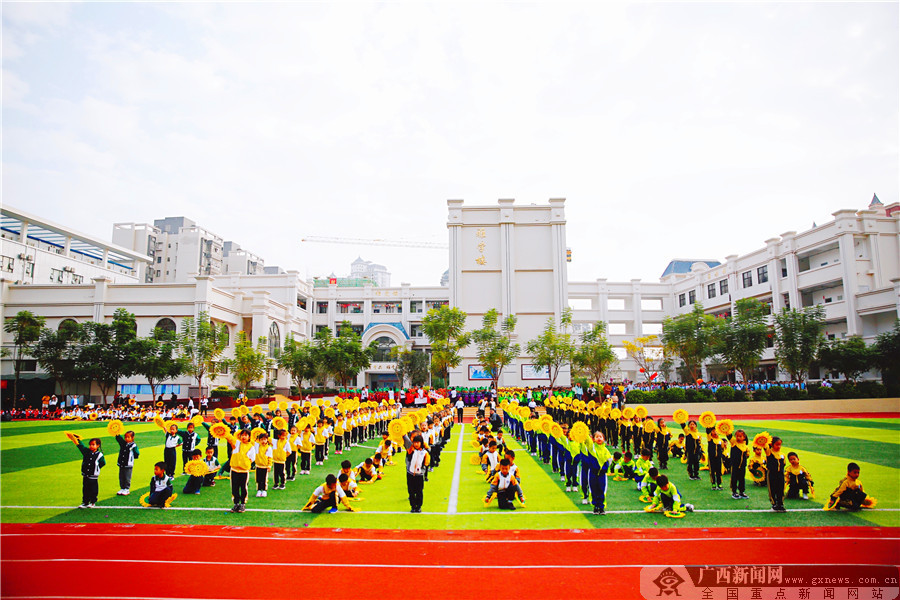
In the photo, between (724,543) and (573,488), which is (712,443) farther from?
(724,543)

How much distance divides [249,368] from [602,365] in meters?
26.4

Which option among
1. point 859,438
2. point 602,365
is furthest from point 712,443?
point 602,365

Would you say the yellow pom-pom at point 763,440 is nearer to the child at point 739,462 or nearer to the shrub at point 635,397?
the child at point 739,462

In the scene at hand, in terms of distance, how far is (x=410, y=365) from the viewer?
5541 centimetres

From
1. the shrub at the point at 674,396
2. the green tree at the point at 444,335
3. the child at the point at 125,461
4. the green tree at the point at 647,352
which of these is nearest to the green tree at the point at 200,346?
the green tree at the point at 444,335

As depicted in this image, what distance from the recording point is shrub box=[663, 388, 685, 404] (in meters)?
30.0

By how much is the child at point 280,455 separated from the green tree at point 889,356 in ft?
112

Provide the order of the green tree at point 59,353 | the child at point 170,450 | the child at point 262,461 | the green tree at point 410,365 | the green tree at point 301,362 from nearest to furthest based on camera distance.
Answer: the child at point 262,461 → the child at point 170,450 → the green tree at point 59,353 → the green tree at point 301,362 → the green tree at point 410,365

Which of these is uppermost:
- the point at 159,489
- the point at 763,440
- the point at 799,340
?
the point at 799,340

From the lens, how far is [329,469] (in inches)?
571

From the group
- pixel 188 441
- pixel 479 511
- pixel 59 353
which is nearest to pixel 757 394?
pixel 479 511

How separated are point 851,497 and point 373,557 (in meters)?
8.55

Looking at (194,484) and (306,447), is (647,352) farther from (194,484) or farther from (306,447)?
(194,484)

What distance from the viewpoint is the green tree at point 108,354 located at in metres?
34.4
